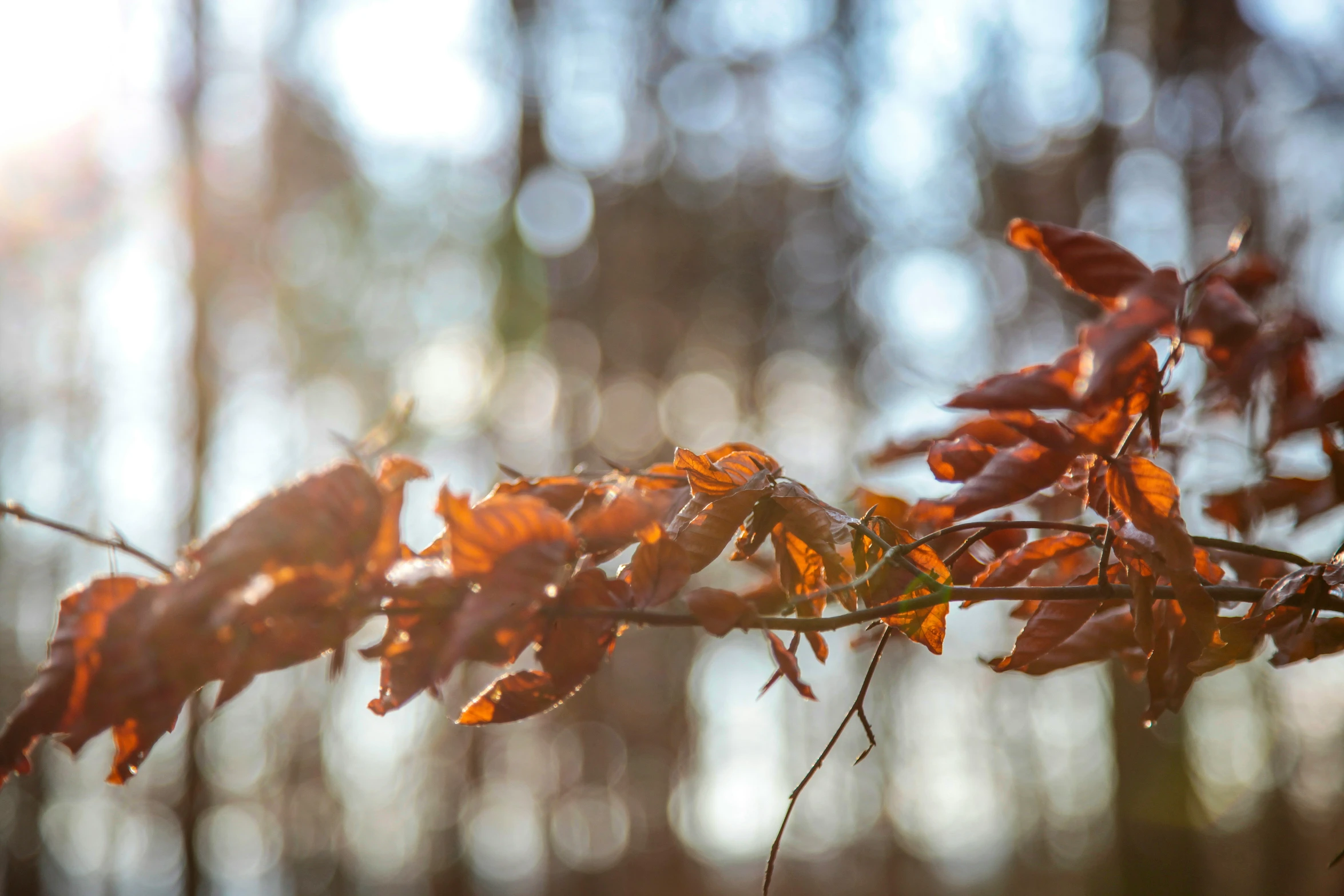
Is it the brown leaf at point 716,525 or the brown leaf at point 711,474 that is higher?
the brown leaf at point 711,474

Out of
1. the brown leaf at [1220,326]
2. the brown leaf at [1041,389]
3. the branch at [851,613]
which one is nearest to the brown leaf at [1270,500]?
the brown leaf at [1220,326]

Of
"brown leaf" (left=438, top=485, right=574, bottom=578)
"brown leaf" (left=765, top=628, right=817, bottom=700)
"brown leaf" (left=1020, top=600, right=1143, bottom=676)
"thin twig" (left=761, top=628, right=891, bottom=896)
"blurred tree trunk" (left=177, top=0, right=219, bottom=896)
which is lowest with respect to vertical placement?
"thin twig" (left=761, top=628, right=891, bottom=896)

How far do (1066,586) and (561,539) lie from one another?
44cm

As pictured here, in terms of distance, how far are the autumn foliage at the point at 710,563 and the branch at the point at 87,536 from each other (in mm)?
22

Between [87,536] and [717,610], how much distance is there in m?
0.47

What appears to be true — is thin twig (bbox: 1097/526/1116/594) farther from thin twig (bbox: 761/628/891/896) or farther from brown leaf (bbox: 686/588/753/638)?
brown leaf (bbox: 686/588/753/638)

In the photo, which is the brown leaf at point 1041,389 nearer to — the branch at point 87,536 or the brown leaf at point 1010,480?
the brown leaf at point 1010,480

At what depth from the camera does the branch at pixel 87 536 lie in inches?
23.2

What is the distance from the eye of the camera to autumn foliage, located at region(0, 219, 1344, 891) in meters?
0.53

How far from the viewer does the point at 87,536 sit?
62cm

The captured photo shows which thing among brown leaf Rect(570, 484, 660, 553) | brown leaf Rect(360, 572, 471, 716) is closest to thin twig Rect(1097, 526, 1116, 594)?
brown leaf Rect(570, 484, 660, 553)

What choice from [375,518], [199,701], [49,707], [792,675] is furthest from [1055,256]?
[199,701]

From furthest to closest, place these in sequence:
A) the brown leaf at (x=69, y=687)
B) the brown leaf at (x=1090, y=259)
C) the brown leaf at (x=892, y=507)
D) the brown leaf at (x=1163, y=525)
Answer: the brown leaf at (x=892, y=507), the brown leaf at (x=1090, y=259), the brown leaf at (x=1163, y=525), the brown leaf at (x=69, y=687)

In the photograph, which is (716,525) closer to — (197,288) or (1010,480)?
(1010,480)
